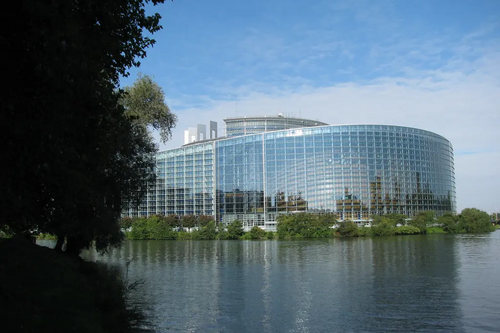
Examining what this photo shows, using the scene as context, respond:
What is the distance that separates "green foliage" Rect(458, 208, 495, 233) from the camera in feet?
463

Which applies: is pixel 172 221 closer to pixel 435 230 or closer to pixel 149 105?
pixel 435 230

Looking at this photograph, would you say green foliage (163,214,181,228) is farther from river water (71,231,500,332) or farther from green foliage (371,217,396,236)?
river water (71,231,500,332)

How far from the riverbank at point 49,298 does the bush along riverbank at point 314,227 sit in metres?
103

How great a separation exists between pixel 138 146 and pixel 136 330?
1690 cm

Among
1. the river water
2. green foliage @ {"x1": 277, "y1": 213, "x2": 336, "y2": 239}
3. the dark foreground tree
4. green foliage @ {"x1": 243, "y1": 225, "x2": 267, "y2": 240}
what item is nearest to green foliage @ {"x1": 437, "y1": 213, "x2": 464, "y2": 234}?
green foliage @ {"x1": 277, "y1": 213, "x2": 336, "y2": 239}

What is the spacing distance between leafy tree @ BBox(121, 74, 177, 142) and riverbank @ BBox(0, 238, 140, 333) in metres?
17.4

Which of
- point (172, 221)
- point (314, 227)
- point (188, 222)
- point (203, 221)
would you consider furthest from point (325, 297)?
point (188, 222)

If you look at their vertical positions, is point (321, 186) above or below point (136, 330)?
above

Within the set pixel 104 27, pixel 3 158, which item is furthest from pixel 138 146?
pixel 3 158

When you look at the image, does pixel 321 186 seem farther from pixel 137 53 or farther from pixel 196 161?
pixel 137 53

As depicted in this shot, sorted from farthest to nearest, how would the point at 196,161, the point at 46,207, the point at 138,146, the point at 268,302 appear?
the point at 196,161
the point at 138,146
the point at 268,302
the point at 46,207

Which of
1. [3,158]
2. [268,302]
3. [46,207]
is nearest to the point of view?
[3,158]

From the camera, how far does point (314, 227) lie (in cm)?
12794

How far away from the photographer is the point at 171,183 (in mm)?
182875
